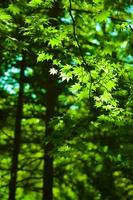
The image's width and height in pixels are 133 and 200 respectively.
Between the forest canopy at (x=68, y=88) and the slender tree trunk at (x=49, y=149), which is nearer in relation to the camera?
the forest canopy at (x=68, y=88)

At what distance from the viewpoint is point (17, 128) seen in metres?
10.5

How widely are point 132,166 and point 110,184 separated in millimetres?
6695

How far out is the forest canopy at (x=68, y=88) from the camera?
561 centimetres

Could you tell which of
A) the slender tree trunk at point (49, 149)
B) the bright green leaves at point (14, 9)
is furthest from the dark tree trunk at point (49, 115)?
the bright green leaves at point (14, 9)

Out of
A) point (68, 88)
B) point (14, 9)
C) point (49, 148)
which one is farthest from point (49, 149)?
point (14, 9)

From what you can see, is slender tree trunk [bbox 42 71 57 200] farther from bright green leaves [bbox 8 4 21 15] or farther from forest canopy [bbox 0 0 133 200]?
bright green leaves [bbox 8 4 21 15]

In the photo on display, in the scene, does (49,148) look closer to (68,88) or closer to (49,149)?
(49,149)

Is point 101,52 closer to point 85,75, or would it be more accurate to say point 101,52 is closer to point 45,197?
point 85,75

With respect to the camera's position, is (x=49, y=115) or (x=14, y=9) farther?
(x=49, y=115)

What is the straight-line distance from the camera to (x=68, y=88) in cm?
821

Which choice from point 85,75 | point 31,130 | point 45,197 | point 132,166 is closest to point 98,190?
point 31,130

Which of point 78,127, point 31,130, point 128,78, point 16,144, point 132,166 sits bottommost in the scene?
point 132,166

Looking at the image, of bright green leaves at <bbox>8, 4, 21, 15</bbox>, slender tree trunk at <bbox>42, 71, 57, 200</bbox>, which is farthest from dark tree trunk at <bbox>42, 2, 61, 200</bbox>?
bright green leaves at <bbox>8, 4, 21, 15</bbox>

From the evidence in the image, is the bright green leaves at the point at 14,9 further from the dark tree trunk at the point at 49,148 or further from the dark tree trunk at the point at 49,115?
the dark tree trunk at the point at 49,148
